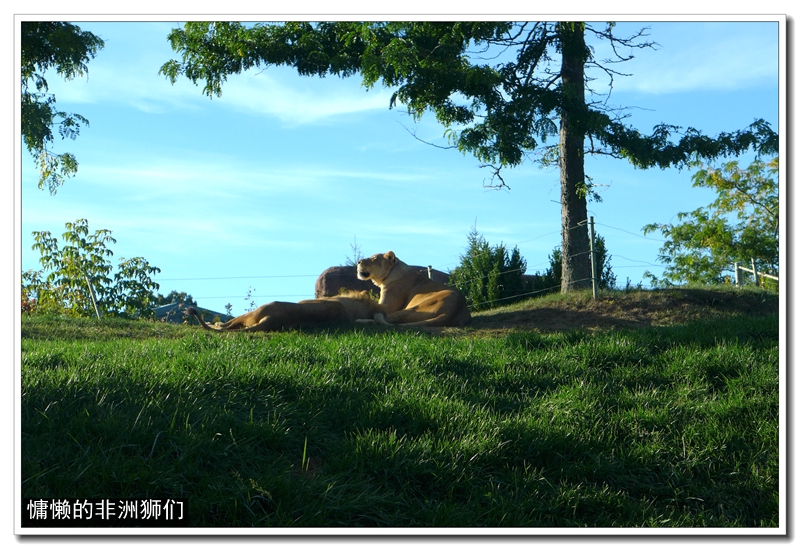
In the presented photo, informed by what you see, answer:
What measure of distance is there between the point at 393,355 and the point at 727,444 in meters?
3.30

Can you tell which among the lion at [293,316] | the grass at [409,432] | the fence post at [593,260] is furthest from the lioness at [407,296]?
the grass at [409,432]

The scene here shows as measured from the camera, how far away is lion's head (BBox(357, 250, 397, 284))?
41.1ft

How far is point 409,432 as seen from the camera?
19.6 feet

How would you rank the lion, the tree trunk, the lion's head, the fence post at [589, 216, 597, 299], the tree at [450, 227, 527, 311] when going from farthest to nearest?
the tree at [450, 227, 527, 311] → the tree trunk → the fence post at [589, 216, 597, 299] → the lion's head → the lion

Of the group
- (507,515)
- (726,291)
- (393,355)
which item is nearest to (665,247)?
(726,291)

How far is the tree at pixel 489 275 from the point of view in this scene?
17688 mm

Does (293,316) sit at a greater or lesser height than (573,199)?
lesser

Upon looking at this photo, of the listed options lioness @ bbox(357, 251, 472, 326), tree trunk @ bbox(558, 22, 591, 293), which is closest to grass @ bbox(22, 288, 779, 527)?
lioness @ bbox(357, 251, 472, 326)

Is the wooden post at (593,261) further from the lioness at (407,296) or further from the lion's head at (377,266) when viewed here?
the lion's head at (377,266)

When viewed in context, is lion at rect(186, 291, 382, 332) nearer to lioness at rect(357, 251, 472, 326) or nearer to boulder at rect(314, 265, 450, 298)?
lioness at rect(357, 251, 472, 326)

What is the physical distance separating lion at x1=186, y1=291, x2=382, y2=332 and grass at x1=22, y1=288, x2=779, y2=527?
240cm

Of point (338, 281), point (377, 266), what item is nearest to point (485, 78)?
point (377, 266)

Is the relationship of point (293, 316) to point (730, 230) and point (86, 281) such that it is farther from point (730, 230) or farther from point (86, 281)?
point (730, 230)

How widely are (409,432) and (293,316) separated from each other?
5272 millimetres
